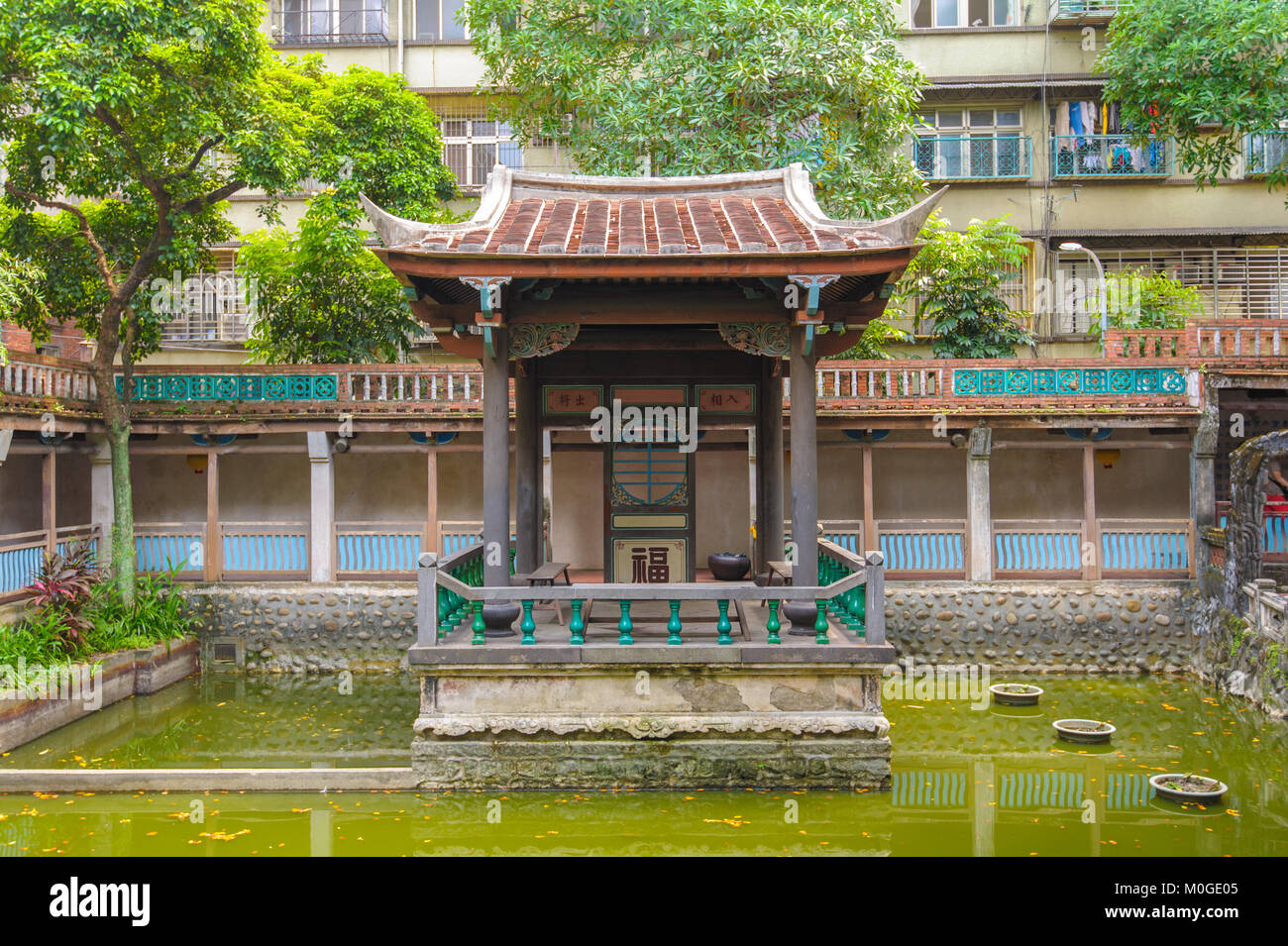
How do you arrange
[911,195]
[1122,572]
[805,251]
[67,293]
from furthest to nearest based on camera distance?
[911,195] < [1122,572] < [67,293] < [805,251]

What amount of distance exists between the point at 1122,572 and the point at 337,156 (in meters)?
13.0

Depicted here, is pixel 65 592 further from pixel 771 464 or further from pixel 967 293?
pixel 967 293

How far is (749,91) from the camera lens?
15.4 metres

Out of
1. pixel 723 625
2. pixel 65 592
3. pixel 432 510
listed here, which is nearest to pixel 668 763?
pixel 723 625

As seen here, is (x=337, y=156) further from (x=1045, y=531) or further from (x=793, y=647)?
(x=1045, y=531)

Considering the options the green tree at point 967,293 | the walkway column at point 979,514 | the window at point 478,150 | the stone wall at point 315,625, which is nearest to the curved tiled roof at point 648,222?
the walkway column at point 979,514

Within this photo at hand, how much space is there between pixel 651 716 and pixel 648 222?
468 cm

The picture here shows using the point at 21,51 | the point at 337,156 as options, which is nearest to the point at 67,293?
the point at 21,51

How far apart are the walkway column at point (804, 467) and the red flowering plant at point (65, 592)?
890cm

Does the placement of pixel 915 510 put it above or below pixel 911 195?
below

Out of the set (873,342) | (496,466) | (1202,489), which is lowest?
(1202,489)

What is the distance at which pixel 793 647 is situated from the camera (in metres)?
8.47

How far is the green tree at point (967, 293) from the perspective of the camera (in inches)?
672

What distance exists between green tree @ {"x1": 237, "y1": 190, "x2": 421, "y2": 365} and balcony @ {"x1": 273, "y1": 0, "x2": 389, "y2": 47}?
7.31 metres
